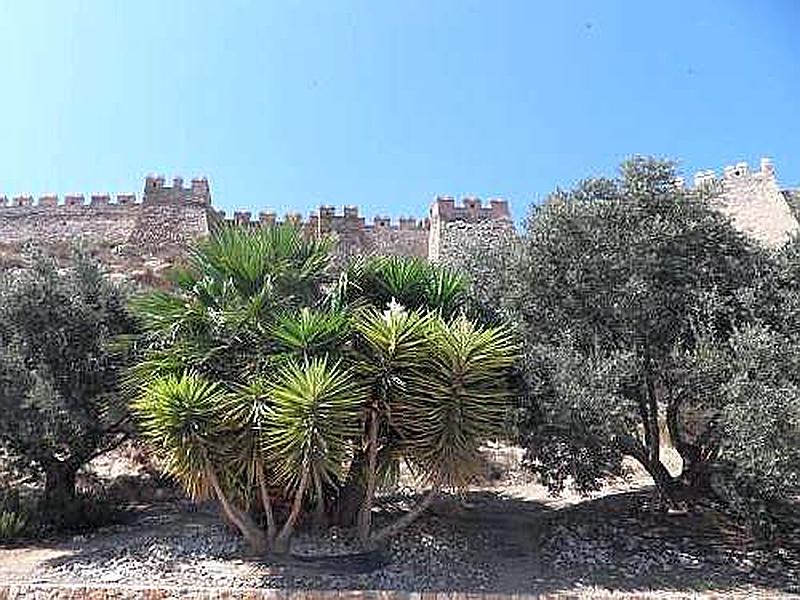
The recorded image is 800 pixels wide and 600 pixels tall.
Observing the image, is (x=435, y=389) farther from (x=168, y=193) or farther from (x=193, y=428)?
(x=168, y=193)

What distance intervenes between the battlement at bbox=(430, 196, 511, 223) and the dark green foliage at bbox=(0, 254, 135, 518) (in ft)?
59.2

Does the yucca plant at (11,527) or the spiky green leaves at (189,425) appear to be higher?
the spiky green leaves at (189,425)

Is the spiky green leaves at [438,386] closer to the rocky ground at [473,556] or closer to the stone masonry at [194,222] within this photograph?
the rocky ground at [473,556]

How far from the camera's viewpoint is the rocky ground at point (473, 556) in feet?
36.8

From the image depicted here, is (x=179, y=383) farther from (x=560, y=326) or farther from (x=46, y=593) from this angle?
(x=560, y=326)

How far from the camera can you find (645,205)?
13859mm

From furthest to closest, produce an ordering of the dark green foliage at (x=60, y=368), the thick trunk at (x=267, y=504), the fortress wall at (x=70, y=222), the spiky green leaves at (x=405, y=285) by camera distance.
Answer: the fortress wall at (x=70, y=222), the dark green foliage at (x=60, y=368), the spiky green leaves at (x=405, y=285), the thick trunk at (x=267, y=504)

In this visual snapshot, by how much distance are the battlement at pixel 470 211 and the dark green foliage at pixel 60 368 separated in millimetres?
18054

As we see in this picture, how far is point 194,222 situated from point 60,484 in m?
19.5

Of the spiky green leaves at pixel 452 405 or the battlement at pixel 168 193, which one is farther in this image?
the battlement at pixel 168 193

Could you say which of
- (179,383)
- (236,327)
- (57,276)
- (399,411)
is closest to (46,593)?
(179,383)

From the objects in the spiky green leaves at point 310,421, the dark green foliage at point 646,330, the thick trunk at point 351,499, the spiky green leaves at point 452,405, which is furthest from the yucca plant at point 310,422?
the dark green foliage at point 646,330

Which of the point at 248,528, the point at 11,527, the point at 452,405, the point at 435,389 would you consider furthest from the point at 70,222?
the point at 452,405

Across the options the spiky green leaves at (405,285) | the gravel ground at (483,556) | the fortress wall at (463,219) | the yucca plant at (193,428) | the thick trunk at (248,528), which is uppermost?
the fortress wall at (463,219)
